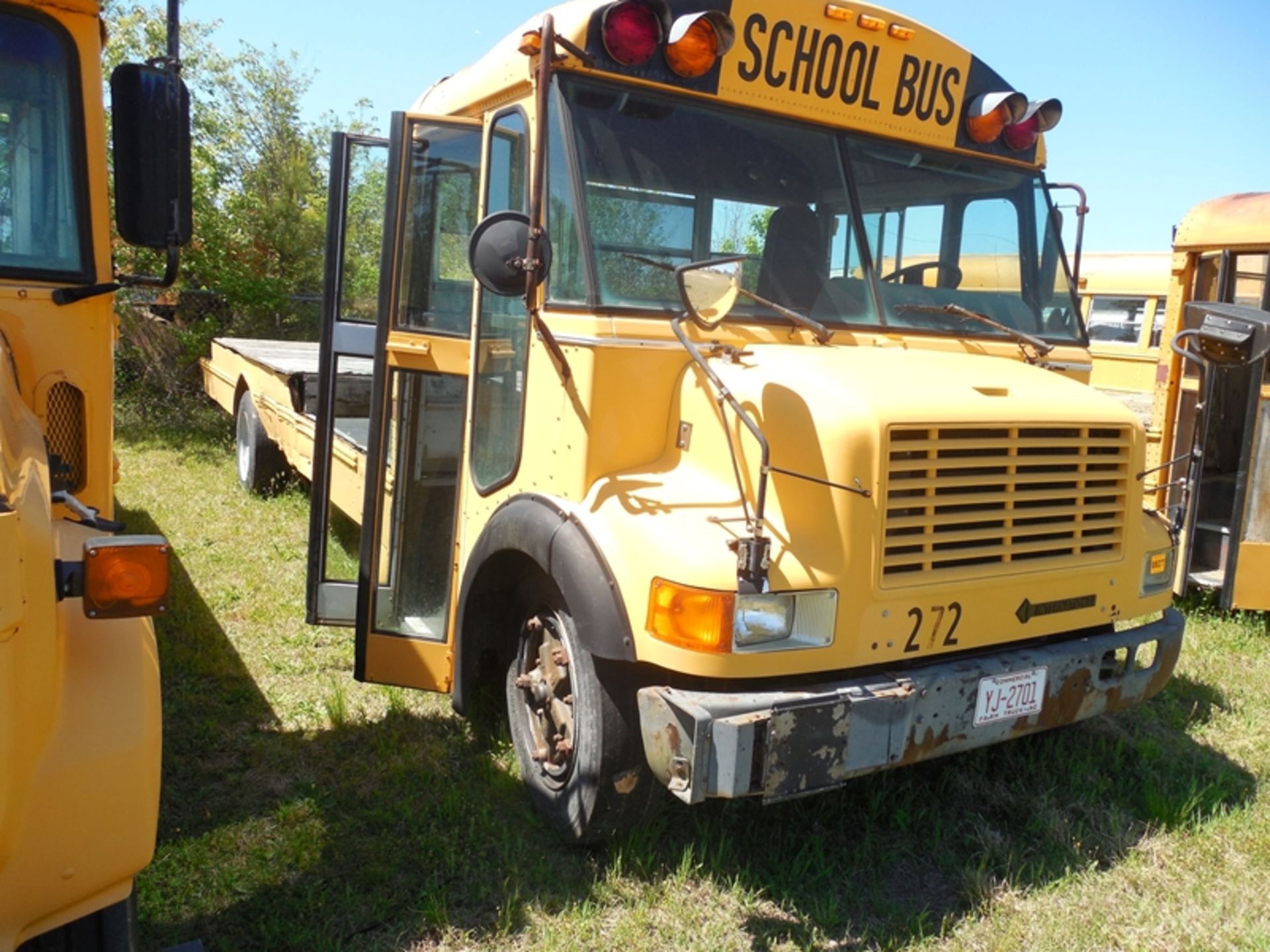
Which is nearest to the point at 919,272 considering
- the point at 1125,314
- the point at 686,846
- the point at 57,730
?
the point at 686,846

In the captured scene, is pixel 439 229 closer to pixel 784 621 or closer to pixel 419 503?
pixel 419 503

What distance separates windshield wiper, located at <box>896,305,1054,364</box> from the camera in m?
3.78

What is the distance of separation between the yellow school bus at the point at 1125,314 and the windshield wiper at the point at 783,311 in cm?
663

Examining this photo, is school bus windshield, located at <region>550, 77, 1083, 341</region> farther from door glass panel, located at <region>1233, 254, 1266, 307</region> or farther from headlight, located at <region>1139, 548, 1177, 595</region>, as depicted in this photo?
door glass panel, located at <region>1233, 254, 1266, 307</region>

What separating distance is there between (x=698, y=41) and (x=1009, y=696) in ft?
7.54

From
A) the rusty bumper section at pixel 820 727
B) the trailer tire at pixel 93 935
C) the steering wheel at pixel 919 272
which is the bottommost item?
the trailer tire at pixel 93 935

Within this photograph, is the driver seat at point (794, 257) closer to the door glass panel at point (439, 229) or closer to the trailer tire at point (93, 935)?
the door glass panel at point (439, 229)

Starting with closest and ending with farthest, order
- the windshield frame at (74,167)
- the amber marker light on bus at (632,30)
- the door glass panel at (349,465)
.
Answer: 1. the windshield frame at (74,167)
2. the amber marker light on bus at (632,30)
3. the door glass panel at (349,465)

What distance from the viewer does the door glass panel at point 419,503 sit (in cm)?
405

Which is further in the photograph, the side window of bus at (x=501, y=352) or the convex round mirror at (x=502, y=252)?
the side window of bus at (x=501, y=352)

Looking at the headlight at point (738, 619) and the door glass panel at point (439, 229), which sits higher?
the door glass panel at point (439, 229)

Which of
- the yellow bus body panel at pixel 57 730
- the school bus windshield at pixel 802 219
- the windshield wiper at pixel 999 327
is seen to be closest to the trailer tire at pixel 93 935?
the yellow bus body panel at pixel 57 730

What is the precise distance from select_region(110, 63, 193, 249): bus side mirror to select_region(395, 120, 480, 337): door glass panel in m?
1.19

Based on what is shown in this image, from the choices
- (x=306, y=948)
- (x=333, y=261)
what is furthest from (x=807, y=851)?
(x=333, y=261)
